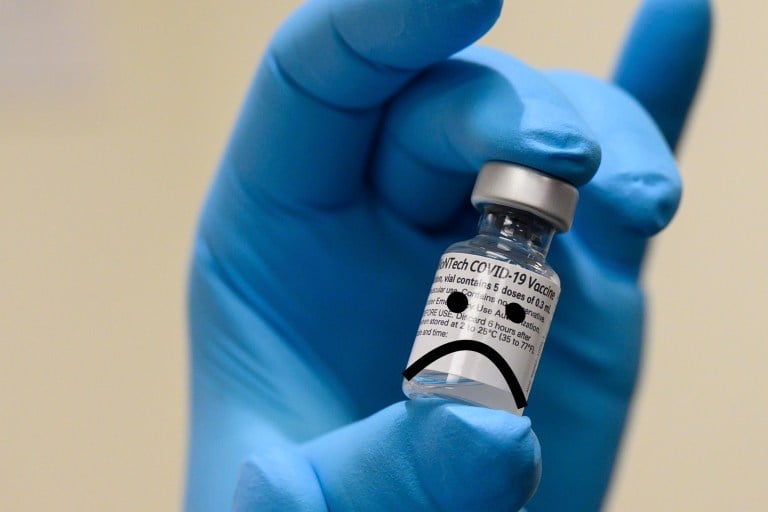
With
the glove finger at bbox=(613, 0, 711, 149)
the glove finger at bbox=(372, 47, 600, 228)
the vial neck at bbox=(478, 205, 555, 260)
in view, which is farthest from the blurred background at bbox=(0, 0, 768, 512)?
the vial neck at bbox=(478, 205, 555, 260)

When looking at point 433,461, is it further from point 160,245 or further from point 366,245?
point 160,245

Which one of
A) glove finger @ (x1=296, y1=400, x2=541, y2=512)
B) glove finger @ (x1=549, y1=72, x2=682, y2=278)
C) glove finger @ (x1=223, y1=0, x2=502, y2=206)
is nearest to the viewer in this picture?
glove finger @ (x1=296, y1=400, x2=541, y2=512)

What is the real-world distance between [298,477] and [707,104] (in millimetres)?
679

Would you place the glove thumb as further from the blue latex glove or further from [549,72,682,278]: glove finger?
[549,72,682,278]: glove finger

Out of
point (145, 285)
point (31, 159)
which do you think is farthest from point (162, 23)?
point (145, 285)

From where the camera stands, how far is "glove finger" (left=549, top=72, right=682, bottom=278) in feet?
2.34

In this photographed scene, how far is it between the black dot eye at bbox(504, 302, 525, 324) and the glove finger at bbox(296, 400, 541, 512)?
48 millimetres

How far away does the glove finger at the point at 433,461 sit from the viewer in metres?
0.50

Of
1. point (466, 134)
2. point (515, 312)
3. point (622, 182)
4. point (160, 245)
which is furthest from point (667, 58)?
point (160, 245)

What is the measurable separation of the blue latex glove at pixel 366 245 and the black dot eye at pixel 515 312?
15cm

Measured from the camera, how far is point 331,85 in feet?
2.23

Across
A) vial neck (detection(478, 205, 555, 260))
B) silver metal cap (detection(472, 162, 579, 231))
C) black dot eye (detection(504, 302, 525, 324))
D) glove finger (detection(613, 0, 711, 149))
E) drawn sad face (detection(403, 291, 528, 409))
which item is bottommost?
drawn sad face (detection(403, 291, 528, 409))

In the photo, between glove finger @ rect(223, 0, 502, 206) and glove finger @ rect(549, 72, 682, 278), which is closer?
glove finger @ rect(223, 0, 502, 206)

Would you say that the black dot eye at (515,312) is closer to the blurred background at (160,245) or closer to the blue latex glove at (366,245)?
the blue latex glove at (366,245)
